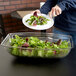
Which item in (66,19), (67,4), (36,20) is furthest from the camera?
(36,20)

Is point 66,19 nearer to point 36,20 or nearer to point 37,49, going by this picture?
point 36,20

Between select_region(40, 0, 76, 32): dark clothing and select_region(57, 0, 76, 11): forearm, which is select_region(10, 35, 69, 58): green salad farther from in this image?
select_region(40, 0, 76, 32): dark clothing

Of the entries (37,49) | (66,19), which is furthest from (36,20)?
(37,49)

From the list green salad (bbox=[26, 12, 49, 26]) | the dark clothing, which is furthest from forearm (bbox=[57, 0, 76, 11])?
green salad (bbox=[26, 12, 49, 26])

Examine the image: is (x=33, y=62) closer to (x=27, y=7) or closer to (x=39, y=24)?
(x=39, y=24)

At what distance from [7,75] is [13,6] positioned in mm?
2106

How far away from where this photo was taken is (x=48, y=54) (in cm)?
81

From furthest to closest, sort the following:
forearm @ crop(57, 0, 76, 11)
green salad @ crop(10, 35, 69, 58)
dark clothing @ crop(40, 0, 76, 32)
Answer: dark clothing @ crop(40, 0, 76, 32) < forearm @ crop(57, 0, 76, 11) < green salad @ crop(10, 35, 69, 58)

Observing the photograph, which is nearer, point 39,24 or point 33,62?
point 33,62

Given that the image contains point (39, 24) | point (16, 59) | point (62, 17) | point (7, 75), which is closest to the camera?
point (7, 75)

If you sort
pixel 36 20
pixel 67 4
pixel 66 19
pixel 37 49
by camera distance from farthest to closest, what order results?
pixel 36 20, pixel 66 19, pixel 67 4, pixel 37 49

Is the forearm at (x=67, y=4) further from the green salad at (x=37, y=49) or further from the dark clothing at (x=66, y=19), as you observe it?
the green salad at (x=37, y=49)

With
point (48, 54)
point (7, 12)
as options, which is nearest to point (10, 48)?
point (48, 54)

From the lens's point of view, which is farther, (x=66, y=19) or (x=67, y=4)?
(x=66, y=19)
